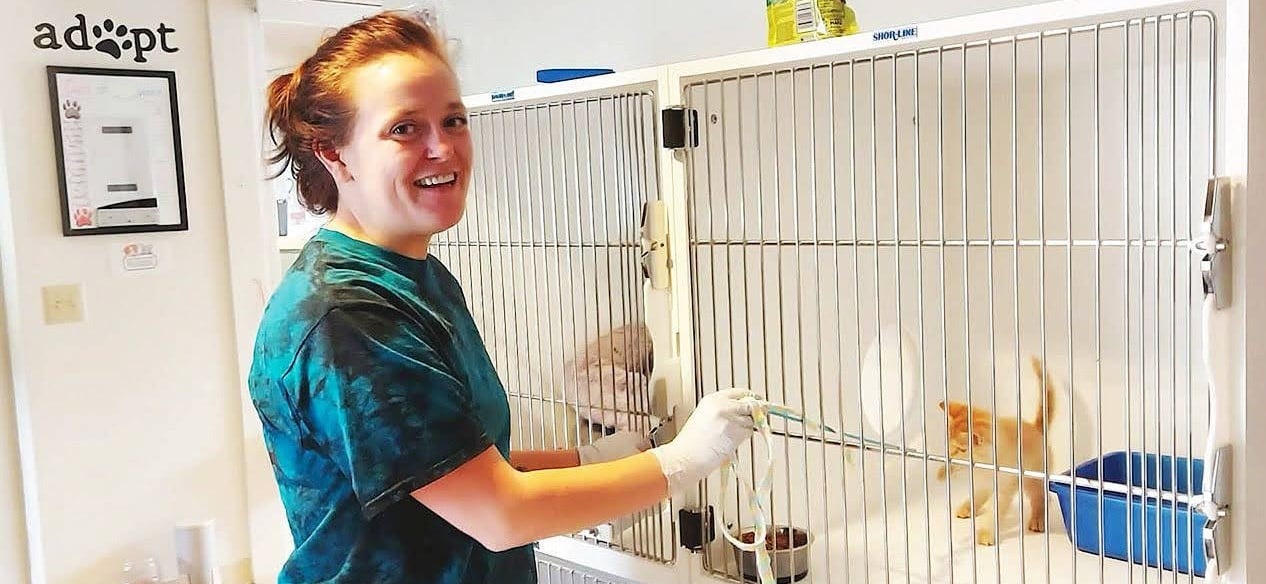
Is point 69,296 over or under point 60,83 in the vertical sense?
under

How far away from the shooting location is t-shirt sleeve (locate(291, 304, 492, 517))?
3.16 ft

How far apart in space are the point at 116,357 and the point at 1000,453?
1913 mm

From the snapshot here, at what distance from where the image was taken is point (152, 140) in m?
2.41

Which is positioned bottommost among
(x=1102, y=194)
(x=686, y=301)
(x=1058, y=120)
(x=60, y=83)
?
(x=686, y=301)

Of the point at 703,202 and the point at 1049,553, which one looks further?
the point at 703,202

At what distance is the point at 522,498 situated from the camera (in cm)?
102

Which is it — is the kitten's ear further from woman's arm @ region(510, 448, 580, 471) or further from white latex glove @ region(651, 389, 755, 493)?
woman's arm @ region(510, 448, 580, 471)

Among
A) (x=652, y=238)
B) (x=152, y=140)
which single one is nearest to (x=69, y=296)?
(x=152, y=140)

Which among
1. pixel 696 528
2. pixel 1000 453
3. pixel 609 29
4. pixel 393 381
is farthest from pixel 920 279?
pixel 609 29

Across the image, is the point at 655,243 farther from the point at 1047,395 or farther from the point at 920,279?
the point at 1047,395

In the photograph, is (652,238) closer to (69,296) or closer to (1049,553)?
(1049,553)

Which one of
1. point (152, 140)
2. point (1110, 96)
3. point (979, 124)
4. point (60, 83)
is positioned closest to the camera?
point (1110, 96)

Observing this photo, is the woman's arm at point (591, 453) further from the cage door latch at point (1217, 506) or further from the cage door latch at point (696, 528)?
the cage door latch at point (1217, 506)

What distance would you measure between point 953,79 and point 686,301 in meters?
0.46
